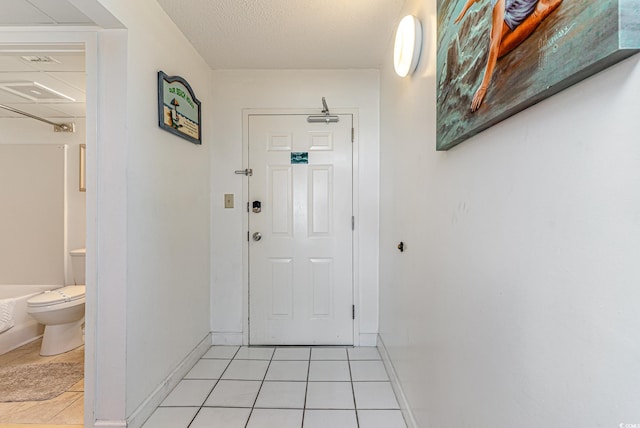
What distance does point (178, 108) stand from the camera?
1.99 meters

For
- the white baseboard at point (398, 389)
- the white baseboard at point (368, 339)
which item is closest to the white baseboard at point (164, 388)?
the white baseboard at point (368, 339)

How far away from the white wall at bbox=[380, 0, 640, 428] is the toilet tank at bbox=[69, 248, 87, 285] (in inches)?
127

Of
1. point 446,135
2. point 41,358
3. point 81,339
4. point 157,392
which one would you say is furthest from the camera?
point 81,339

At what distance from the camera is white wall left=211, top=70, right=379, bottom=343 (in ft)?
8.42

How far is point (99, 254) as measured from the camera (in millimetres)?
1492

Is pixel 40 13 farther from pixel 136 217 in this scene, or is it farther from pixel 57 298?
pixel 57 298

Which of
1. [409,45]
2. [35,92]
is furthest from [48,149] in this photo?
[409,45]

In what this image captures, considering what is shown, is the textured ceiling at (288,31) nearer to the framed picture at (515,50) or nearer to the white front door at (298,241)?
the white front door at (298,241)

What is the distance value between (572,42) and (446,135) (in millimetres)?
574

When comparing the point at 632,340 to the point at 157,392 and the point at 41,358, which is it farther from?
the point at 41,358

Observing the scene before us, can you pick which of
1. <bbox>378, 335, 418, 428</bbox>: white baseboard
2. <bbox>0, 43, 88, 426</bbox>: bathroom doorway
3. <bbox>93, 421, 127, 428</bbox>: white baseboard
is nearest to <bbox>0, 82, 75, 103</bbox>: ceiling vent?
<bbox>0, 43, 88, 426</bbox>: bathroom doorway

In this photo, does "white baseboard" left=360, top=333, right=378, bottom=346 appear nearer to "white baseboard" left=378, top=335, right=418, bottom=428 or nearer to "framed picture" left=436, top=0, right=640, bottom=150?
"white baseboard" left=378, top=335, right=418, bottom=428

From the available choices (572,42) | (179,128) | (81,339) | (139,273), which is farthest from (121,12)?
(81,339)

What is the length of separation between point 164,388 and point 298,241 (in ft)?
4.42
